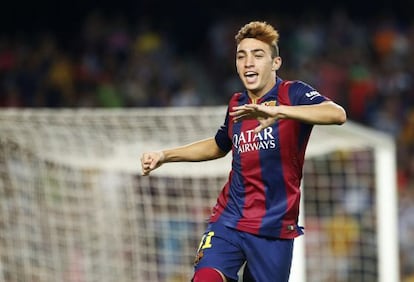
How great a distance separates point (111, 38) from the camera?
15.2 metres

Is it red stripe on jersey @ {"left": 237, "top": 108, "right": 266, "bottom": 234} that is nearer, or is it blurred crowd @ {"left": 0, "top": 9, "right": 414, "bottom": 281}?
red stripe on jersey @ {"left": 237, "top": 108, "right": 266, "bottom": 234}

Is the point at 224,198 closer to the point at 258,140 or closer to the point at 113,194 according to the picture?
the point at 258,140

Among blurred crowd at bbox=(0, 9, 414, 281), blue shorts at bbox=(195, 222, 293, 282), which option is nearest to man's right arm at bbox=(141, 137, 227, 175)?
blue shorts at bbox=(195, 222, 293, 282)

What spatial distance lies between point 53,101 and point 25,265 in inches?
232

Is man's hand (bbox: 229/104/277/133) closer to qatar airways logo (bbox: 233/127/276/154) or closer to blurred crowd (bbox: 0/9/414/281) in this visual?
qatar airways logo (bbox: 233/127/276/154)

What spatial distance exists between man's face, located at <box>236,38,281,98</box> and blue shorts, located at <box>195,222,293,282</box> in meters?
0.71

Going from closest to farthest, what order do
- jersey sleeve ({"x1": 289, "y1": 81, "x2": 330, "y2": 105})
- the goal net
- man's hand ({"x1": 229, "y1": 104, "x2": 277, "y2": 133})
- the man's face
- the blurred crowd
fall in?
1. man's hand ({"x1": 229, "y1": 104, "x2": 277, "y2": 133})
2. jersey sleeve ({"x1": 289, "y1": 81, "x2": 330, "y2": 105})
3. the man's face
4. the goal net
5. the blurred crowd

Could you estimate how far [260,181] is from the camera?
5109 millimetres

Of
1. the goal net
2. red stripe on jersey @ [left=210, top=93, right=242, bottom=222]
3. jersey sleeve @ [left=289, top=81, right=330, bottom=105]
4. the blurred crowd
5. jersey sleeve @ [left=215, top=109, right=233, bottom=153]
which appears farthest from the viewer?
Result: the blurred crowd

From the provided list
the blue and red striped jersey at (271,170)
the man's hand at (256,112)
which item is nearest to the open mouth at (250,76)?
the blue and red striped jersey at (271,170)

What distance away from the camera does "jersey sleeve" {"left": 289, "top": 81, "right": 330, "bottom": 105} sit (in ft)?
16.1

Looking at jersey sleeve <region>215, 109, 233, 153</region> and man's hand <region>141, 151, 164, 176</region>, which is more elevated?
jersey sleeve <region>215, 109, 233, 153</region>

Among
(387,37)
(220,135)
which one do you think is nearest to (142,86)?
(387,37)

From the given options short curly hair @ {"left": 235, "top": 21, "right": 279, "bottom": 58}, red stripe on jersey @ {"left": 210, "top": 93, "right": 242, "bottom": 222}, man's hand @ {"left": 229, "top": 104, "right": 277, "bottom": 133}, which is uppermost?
short curly hair @ {"left": 235, "top": 21, "right": 279, "bottom": 58}
